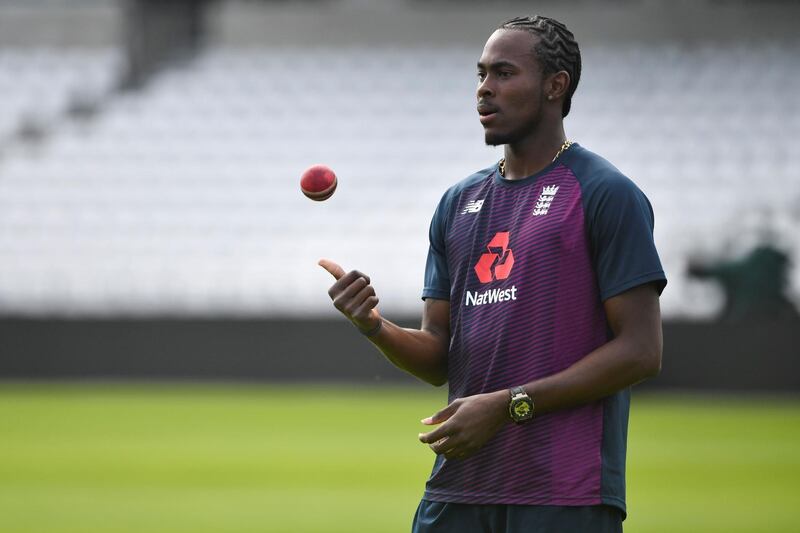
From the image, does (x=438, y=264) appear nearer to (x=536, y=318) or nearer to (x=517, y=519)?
(x=536, y=318)

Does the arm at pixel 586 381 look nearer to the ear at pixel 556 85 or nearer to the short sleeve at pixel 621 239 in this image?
the short sleeve at pixel 621 239

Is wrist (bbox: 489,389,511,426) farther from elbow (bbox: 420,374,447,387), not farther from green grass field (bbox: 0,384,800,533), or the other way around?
green grass field (bbox: 0,384,800,533)

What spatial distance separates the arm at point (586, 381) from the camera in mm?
3692

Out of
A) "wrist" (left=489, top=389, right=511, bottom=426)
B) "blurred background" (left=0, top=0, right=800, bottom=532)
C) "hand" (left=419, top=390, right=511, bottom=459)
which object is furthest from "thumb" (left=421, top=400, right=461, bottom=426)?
"blurred background" (left=0, top=0, right=800, bottom=532)

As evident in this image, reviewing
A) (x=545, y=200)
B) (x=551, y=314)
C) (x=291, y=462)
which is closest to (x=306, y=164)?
(x=291, y=462)

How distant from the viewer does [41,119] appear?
27672 millimetres

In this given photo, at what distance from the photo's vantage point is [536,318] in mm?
3863

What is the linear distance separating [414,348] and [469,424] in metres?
0.58

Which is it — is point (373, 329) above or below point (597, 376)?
above

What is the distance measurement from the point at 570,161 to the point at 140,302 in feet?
65.3

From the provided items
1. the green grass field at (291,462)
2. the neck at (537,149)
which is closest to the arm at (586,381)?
the neck at (537,149)

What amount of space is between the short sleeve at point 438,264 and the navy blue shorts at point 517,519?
0.70 m

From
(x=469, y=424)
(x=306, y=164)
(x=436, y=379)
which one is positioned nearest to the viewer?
(x=469, y=424)

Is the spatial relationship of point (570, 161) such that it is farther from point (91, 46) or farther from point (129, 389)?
point (91, 46)
